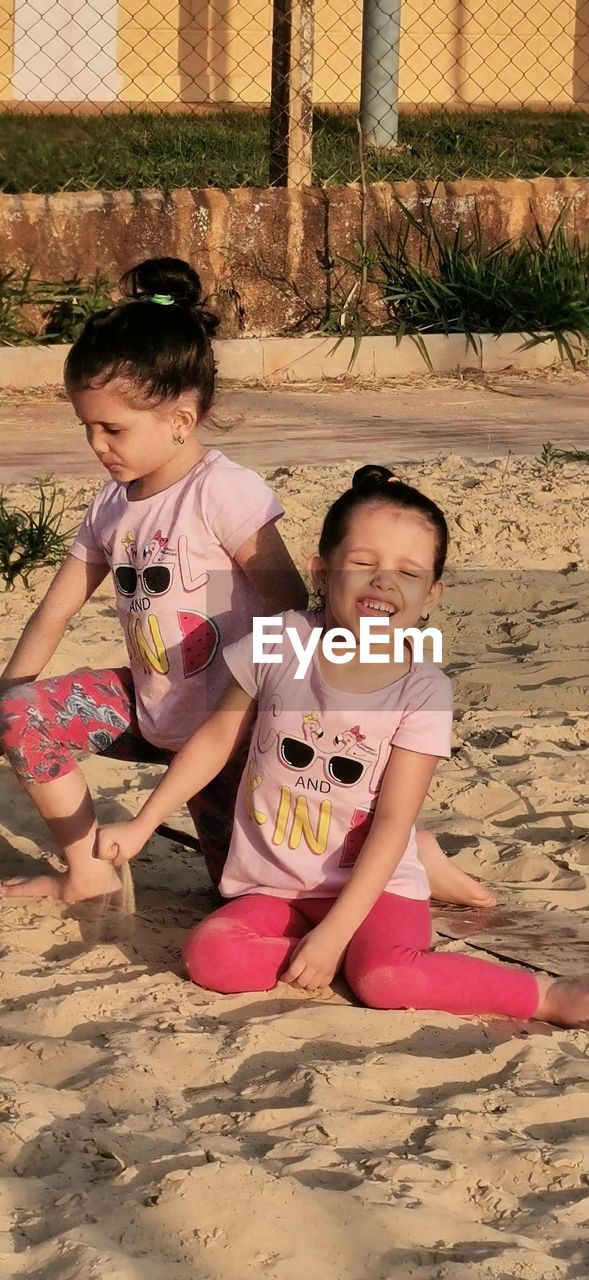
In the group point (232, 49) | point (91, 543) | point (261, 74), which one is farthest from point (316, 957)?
point (232, 49)

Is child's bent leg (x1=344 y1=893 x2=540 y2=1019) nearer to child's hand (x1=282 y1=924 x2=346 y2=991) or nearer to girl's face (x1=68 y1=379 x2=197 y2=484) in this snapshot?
child's hand (x1=282 y1=924 x2=346 y2=991)

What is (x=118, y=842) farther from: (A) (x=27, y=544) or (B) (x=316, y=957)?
(A) (x=27, y=544)

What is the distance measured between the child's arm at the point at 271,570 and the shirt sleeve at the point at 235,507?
0.02 m

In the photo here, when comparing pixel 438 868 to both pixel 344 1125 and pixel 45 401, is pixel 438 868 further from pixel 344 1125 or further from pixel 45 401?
pixel 45 401

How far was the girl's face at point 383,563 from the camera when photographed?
286 cm

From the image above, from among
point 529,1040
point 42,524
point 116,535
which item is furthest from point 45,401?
point 529,1040

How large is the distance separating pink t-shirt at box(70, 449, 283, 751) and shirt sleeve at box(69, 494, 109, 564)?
0.11m

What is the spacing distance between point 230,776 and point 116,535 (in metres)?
0.52

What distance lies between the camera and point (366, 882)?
277cm

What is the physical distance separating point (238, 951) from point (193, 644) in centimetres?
64

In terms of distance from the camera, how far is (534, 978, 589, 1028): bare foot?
9.15 ft

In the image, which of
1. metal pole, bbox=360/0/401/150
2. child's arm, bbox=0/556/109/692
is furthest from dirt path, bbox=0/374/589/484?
child's arm, bbox=0/556/109/692

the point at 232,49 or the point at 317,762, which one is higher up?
the point at 232,49

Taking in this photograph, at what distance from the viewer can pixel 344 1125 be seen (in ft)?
7.54
